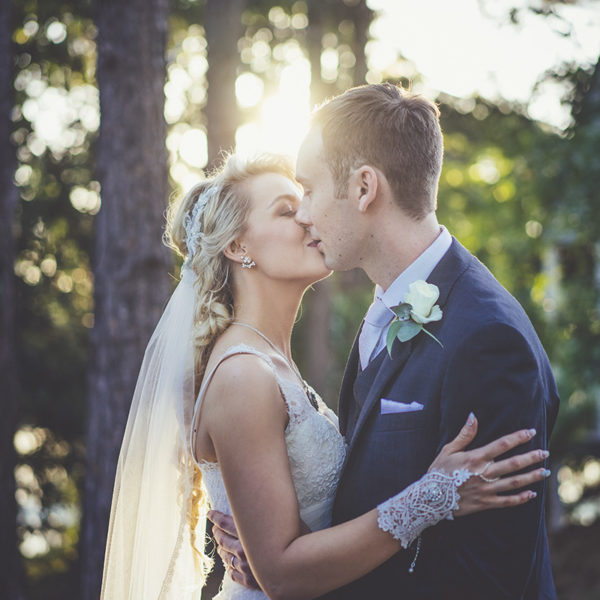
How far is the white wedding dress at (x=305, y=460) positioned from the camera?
2980mm

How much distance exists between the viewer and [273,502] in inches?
101

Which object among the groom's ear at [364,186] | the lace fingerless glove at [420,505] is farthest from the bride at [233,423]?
the groom's ear at [364,186]

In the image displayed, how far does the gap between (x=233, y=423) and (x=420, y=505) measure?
0.78 metres

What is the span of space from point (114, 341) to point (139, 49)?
214 cm

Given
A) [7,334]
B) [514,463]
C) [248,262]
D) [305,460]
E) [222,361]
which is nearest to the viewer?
[514,463]

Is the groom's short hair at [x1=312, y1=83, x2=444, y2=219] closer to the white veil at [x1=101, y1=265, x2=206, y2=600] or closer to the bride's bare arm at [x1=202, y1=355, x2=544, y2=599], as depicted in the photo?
the bride's bare arm at [x1=202, y1=355, x2=544, y2=599]

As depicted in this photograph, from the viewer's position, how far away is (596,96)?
7.20m

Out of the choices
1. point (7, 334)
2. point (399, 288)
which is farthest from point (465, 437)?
point (7, 334)

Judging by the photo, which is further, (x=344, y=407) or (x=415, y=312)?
(x=344, y=407)

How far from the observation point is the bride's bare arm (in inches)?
95.0

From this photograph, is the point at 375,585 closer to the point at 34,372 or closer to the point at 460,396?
the point at 460,396

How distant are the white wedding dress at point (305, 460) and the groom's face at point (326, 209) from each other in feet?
1.83

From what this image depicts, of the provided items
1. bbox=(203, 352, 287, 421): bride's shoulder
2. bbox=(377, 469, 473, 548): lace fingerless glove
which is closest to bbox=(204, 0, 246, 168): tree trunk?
bbox=(203, 352, 287, 421): bride's shoulder

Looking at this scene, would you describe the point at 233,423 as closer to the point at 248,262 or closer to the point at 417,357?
the point at 417,357
